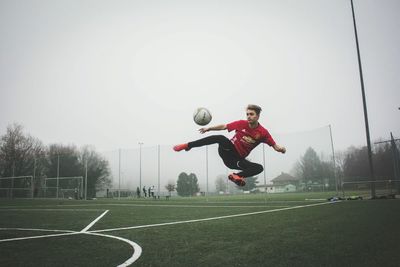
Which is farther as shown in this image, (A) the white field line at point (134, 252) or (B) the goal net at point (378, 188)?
(B) the goal net at point (378, 188)

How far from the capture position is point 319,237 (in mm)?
5609

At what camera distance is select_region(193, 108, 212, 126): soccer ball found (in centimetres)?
570

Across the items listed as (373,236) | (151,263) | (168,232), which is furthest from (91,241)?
(373,236)

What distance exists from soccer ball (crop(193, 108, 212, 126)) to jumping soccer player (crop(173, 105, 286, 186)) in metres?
0.27

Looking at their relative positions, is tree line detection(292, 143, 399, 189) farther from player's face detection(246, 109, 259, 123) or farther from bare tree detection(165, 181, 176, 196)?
player's face detection(246, 109, 259, 123)

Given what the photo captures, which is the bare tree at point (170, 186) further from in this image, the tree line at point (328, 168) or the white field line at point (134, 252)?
the white field line at point (134, 252)

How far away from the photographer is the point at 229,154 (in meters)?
5.41

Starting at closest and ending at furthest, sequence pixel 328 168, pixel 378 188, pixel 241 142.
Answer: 1. pixel 241 142
2. pixel 378 188
3. pixel 328 168

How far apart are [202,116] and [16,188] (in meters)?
40.5

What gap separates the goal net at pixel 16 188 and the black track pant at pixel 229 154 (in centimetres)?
3870

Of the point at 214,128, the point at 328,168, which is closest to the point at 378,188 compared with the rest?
the point at 328,168

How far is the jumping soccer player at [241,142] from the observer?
210 inches

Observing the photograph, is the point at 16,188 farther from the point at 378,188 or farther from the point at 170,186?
the point at 378,188

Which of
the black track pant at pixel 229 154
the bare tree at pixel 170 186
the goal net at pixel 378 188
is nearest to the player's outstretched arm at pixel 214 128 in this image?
the black track pant at pixel 229 154
